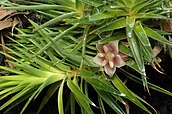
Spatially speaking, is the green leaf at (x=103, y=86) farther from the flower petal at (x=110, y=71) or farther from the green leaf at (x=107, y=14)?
the green leaf at (x=107, y=14)

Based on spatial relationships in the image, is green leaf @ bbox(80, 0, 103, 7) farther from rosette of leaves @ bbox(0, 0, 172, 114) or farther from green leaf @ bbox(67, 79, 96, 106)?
green leaf @ bbox(67, 79, 96, 106)

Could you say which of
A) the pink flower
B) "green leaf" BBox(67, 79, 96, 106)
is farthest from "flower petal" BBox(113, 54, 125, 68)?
"green leaf" BBox(67, 79, 96, 106)

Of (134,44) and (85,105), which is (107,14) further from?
(85,105)

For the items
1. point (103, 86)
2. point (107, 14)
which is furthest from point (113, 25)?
point (103, 86)

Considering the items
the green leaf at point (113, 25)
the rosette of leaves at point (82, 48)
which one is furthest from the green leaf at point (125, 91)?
the green leaf at point (113, 25)

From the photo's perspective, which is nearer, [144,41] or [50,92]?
[144,41]

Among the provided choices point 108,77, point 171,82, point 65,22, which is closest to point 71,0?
point 65,22
